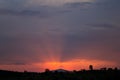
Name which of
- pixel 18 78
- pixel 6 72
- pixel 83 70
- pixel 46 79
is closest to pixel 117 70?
pixel 83 70

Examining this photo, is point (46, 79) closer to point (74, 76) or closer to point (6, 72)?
point (74, 76)

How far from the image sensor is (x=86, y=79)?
6469 cm

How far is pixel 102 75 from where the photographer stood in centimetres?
6625

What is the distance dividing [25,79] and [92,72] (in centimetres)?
1079

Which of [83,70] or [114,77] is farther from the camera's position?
[83,70]

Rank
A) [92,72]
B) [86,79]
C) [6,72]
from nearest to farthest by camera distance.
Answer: [86,79], [92,72], [6,72]

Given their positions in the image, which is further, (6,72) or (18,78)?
(6,72)

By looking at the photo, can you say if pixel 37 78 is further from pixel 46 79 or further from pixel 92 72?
pixel 92 72

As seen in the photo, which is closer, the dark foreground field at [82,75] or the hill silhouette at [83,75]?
the dark foreground field at [82,75]

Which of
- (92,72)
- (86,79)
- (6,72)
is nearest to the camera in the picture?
(86,79)

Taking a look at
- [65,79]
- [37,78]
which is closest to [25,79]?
[37,78]

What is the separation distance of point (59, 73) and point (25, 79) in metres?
5.98

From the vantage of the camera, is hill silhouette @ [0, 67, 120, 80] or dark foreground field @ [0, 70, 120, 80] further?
hill silhouette @ [0, 67, 120, 80]

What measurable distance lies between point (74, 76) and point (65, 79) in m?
1.92
